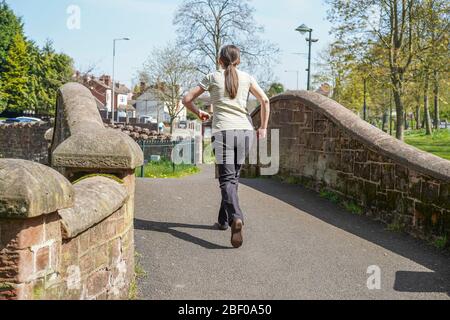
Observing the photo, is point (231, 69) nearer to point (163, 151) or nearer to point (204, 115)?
point (204, 115)

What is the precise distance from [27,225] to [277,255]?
123 inches

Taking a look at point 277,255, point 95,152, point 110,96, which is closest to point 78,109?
point 95,152

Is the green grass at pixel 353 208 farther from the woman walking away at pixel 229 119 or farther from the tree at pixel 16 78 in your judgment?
the tree at pixel 16 78

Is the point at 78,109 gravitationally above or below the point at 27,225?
above

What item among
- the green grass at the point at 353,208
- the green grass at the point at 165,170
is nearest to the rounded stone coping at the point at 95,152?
the green grass at the point at 353,208

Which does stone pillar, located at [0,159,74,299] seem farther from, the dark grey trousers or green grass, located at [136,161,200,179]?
green grass, located at [136,161,200,179]

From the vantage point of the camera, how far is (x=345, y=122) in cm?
780

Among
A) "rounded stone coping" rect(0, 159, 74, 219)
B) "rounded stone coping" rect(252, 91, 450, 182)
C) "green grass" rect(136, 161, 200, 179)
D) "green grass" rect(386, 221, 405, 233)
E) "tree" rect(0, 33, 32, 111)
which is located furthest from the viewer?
"tree" rect(0, 33, 32, 111)

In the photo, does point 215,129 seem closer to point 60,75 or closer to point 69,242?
point 69,242

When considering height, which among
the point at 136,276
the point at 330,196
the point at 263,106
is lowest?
the point at 136,276

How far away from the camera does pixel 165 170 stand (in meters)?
18.6

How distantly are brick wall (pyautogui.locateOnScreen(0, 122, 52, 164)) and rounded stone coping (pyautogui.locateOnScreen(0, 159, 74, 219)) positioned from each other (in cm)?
2451

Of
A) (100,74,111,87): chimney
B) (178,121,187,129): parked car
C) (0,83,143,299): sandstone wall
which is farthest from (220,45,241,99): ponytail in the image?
(100,74,111,87): chimney

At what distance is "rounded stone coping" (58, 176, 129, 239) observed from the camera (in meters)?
3.10
